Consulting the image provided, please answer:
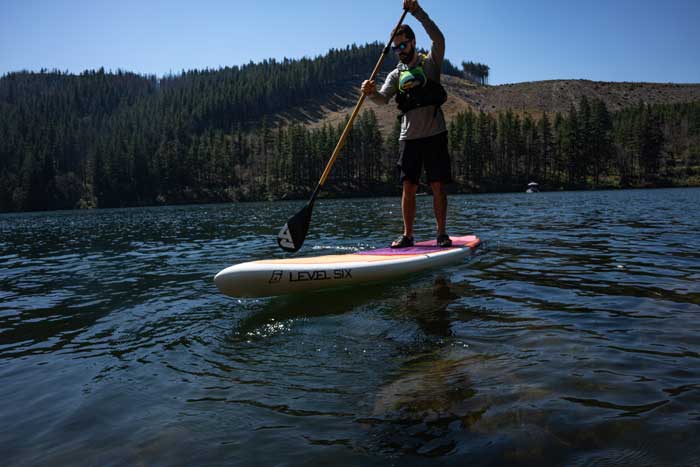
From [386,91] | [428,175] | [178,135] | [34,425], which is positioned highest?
[178,135]

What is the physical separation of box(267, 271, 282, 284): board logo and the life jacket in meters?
4.69

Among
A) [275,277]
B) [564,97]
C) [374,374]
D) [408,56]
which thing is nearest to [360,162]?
[564,97]

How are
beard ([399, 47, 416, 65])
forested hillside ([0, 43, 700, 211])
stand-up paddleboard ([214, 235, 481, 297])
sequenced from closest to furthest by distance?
stand-up paddleboard ([214, 235, 481, 297]) → beard ([399, 47, 416, 65]) → forested hillside ([0, 43, 700, 211])

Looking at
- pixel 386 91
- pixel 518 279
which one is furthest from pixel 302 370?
pixel 386 91

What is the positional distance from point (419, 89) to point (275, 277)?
5056mm

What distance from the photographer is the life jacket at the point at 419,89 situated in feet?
29.6

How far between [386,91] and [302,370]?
7.00 meters

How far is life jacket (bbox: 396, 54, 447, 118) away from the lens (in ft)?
29.6

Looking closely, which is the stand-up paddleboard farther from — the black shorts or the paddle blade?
the black shorts

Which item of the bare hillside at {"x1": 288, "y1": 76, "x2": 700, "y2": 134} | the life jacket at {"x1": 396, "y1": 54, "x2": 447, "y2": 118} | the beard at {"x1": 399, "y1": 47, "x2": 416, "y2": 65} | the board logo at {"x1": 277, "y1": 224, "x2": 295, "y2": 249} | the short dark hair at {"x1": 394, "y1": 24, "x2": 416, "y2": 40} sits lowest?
the board logo at {"x1": 277, "y1": 224, "x2": 295, "y2": 249}

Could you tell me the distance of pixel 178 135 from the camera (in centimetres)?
A: 16962

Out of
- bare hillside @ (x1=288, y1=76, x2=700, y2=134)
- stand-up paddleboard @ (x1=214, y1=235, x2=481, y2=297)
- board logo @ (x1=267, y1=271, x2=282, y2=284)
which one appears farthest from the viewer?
bare hillside @ (x1=288, y1=76, x2=700, y2=134)

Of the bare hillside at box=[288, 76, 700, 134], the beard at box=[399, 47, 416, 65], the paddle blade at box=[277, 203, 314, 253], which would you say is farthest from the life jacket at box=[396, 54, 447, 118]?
the bare hillside at box=[288, 76, 700, 134]

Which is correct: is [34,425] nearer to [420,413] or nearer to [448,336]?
[420,413]
